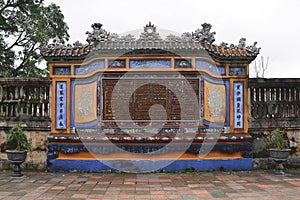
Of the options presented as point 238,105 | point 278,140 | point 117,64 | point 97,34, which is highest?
point 97,34

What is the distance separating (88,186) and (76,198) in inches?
34.1

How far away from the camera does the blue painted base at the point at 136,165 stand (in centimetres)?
820

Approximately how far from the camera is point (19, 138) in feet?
25.6

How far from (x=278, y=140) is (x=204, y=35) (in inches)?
129

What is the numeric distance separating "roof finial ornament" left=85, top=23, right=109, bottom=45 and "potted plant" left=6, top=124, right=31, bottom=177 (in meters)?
2.87

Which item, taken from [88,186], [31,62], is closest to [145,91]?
[88,186]

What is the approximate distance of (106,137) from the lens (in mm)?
8117

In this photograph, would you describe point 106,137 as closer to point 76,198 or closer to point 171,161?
point 171,161

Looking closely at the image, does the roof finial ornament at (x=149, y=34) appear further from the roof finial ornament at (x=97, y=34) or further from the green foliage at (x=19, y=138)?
the green foliage at (x=19, y=138)

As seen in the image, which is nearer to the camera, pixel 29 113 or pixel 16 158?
pixel 16 158

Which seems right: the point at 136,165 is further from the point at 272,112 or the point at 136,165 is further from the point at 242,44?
the point at 242,44

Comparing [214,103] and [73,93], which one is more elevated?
[73,93]

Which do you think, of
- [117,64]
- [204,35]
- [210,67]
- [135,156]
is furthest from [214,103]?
[117,64]

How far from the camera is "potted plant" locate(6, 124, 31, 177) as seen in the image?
770cm
